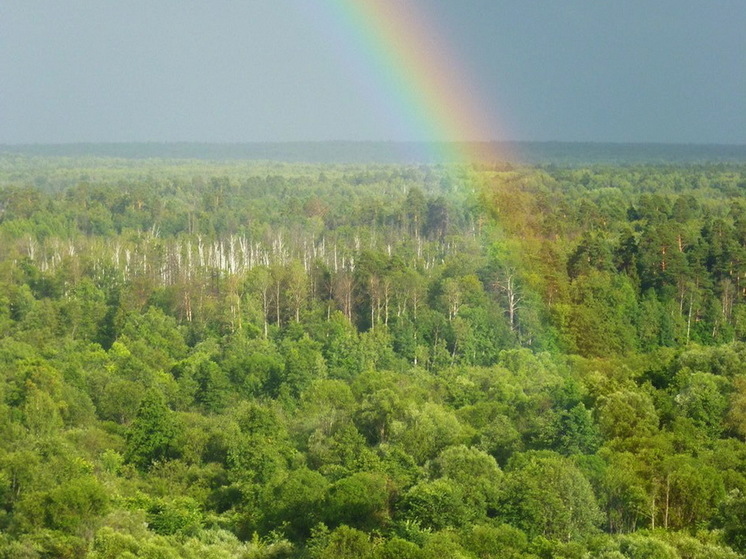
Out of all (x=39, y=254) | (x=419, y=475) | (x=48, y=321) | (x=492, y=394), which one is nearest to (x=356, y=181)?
(x=39, y=254)

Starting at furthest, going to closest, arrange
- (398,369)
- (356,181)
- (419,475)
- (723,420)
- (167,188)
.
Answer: (356,181) < (167,188) < (398,369) < (723,420) < (419,475)

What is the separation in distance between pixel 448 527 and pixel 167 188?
119495 mm

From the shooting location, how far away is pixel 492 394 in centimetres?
4272

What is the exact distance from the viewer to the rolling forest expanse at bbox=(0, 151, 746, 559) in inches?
1086

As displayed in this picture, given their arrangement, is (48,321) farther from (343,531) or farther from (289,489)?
(343,531)

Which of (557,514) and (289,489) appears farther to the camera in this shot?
(289,489)

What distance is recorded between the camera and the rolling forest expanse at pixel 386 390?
90.5 feet

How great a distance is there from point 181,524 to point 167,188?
116415 millimetres

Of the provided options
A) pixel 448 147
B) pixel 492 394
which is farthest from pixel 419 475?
pixel 448 147

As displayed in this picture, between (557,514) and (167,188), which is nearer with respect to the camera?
(557,514)

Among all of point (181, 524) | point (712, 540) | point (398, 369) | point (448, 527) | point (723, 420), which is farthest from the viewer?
point (398, 369)

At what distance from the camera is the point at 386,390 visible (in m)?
39.3

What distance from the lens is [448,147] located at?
187 m

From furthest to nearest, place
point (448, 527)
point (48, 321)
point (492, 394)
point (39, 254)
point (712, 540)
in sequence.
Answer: point (39, 254) < point (48, 321) < point (492, 394) < point (448, 527) < point (712, 540)
